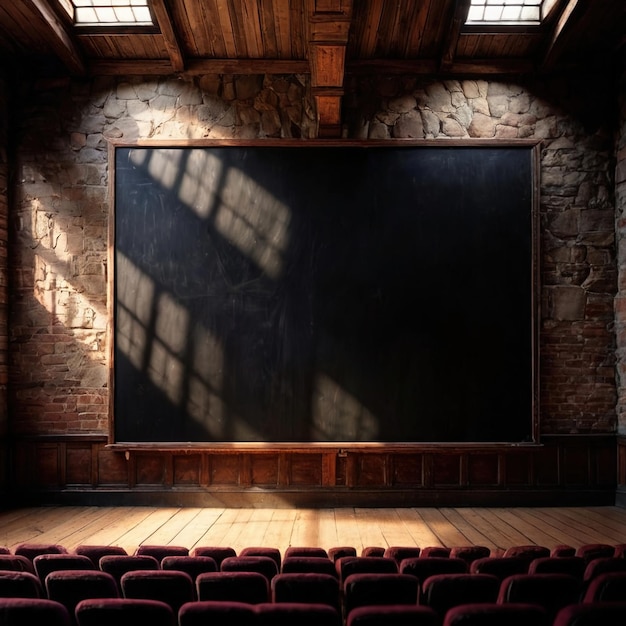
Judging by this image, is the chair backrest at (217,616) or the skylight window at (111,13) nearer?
the chair backrest at (217,616)

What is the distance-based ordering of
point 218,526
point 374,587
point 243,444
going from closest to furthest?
1. point 374,587
2. point 218,526
3. point 243,444

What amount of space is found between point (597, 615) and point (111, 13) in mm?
6710

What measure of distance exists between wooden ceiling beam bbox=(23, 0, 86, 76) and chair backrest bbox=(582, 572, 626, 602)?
21.1 ft

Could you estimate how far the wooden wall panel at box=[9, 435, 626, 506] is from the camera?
6395 millimetres

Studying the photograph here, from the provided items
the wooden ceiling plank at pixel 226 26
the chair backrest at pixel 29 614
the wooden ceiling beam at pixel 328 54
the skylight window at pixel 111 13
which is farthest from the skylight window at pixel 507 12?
the chair backrest at pixel 29 614

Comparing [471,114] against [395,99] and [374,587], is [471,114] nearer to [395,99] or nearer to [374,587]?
[395,99]

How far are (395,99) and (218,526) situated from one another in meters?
4.82

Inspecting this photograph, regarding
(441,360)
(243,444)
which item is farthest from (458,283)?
(243,444)

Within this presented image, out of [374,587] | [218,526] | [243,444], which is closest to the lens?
[374,587]

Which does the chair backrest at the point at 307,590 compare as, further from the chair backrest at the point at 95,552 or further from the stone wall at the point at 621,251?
the stone wall at the point at 621,251

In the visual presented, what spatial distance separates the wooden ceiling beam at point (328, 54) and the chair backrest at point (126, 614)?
13.7 ft

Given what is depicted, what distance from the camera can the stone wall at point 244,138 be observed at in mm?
6500

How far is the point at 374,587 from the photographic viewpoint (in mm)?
2074

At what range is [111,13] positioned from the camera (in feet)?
20.5
